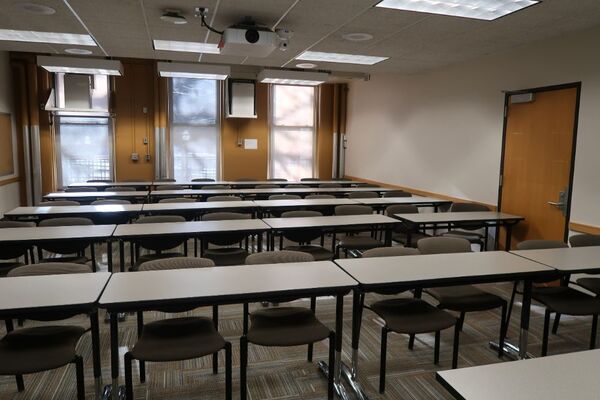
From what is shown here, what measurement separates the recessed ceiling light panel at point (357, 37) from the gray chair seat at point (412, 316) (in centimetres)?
314

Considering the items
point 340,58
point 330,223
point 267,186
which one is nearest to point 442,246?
point 330,223

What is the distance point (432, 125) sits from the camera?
713 cm

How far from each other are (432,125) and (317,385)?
17.3 ft

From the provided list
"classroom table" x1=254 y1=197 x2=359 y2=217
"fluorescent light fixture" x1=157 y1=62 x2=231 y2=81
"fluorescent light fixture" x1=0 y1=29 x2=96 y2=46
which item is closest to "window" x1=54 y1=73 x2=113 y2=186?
"fluorescent light fixture" x1=157 y1=62 x2=231 y2=81

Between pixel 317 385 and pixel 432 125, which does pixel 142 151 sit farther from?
pixel 317 385

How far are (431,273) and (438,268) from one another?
0.14m

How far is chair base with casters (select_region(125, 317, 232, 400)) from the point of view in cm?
231

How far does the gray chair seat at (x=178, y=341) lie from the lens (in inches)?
91.1

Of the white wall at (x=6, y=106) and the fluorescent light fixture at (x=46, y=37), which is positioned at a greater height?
the fluorescent light fixture at (x=46, y=37)

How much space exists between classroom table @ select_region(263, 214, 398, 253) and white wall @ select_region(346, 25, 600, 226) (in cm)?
201

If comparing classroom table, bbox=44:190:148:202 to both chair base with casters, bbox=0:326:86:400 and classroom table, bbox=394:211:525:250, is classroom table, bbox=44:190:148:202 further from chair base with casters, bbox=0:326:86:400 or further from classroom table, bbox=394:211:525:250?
chair base with casters, bbox=0:326:86:400

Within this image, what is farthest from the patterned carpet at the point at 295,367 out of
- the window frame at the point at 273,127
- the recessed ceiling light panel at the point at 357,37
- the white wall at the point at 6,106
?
the window frame at the point at 273,127

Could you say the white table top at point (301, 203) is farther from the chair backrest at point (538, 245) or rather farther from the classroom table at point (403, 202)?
the chair backrest at point (538, 245)

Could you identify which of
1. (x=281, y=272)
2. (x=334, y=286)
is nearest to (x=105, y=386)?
(x=281, y=272)
